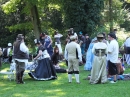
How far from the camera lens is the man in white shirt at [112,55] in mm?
10305

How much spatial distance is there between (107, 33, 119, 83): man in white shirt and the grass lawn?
1.42 feet

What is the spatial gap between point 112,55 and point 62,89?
2144 millimetres

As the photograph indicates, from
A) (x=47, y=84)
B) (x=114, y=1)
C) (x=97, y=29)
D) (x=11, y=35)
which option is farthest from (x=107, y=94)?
(x=114, y=1)

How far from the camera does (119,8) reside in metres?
32.7

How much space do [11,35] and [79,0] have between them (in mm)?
8243

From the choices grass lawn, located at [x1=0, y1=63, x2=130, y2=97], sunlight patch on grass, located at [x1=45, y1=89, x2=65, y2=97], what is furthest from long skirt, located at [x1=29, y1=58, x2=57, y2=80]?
sunlight patch on grass, located at [x1=45, y1=89, x2=65, y2=97]

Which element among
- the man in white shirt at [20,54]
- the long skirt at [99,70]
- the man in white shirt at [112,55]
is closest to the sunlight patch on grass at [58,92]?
the long skirt at [99,70]

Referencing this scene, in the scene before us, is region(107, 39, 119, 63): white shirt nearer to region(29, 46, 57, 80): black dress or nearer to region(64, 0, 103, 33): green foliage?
region(29, 46, 57, 80): black dress

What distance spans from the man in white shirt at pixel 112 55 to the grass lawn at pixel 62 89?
17.0 inches

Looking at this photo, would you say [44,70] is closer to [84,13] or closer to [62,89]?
[62,89]

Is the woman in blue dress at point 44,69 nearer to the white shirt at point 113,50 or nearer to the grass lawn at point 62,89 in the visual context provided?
the grass lawn at point 62,89

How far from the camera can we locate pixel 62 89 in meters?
9.64

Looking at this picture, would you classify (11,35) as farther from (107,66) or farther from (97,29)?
(107,66)

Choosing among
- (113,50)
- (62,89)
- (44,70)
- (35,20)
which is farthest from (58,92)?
(35,20)
